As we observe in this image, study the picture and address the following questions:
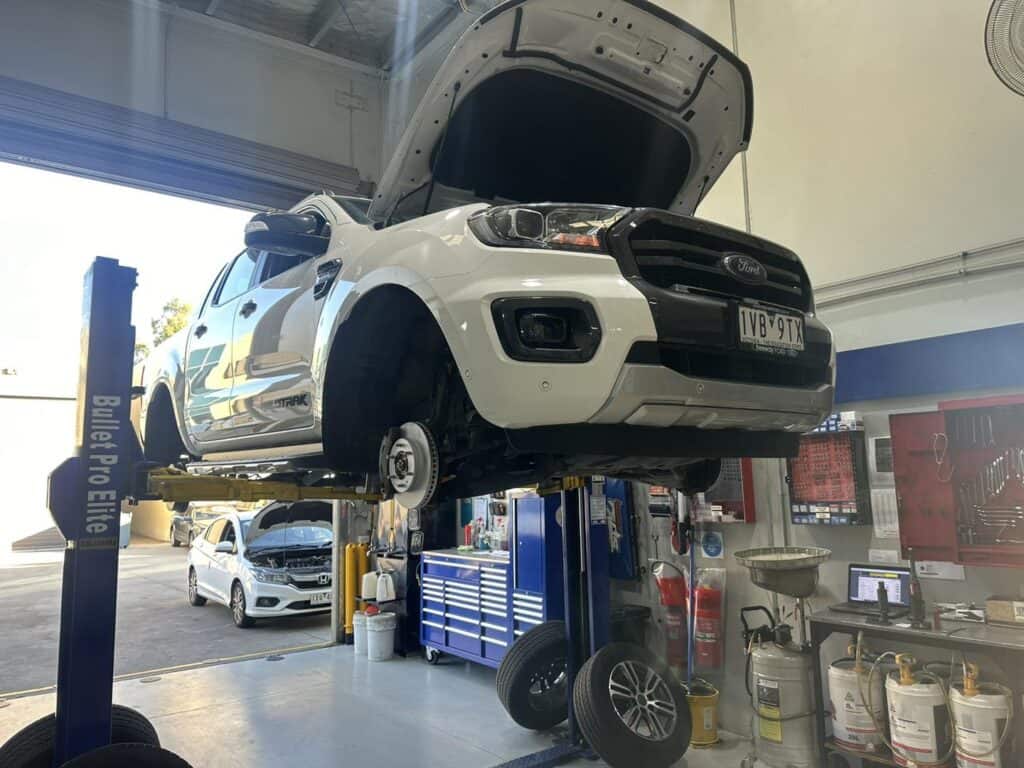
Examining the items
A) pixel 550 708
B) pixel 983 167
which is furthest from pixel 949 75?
pixel 550 708

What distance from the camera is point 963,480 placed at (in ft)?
8.85

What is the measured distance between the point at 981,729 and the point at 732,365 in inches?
67.4

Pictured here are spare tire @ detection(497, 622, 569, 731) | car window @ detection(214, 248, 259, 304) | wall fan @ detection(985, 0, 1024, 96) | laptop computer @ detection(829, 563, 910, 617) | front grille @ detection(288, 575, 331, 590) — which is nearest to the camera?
wall fan @ detection(985, 0, 1024, 96)

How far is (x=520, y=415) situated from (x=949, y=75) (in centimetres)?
274

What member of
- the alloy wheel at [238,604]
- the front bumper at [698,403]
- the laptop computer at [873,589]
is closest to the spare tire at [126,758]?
the front bumper at [698,403]

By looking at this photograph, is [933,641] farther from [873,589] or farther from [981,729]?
[873,589]

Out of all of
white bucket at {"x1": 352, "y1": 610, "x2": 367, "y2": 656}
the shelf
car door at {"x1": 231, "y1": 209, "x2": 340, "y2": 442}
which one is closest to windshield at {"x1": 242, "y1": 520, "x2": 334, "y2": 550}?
white bucket at {"x1": 352, "y1": 610, "x2": 367, "y2": 656}

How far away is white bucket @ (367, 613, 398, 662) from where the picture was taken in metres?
5.35

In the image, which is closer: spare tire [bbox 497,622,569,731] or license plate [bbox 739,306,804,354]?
license plate [bbox 739,306,804,354]

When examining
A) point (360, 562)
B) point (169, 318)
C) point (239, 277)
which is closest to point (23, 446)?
point (169, 318)

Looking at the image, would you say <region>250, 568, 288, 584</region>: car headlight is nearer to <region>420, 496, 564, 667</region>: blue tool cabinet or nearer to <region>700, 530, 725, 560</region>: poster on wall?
<region>420, 496, 564, 667</region>: blue tool cabinet

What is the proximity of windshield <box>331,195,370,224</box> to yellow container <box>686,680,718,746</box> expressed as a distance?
2715 mm

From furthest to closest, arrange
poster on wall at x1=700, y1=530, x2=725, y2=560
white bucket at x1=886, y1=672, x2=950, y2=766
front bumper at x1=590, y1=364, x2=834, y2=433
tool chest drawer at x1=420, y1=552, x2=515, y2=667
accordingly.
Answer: tool chest drawer at x1=420, y1=552, x2=515, y2=667
poster on wall at x1=700, y1=530, x2=725, y2=560
white bucket at x1=886, y1=672, x2=950, y2=766
front bumper at x1=590, y1=364, x2=834, y2=433

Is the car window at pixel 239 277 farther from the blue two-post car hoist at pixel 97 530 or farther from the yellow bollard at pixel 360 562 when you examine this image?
the yellow bollard at pixel 360 562
